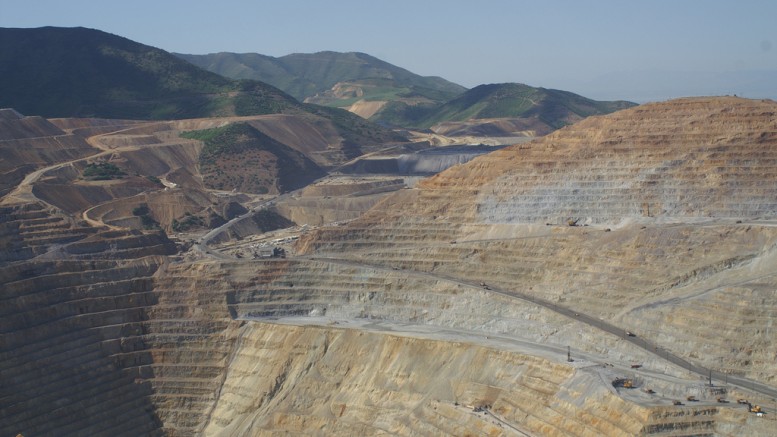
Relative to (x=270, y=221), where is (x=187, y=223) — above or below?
above

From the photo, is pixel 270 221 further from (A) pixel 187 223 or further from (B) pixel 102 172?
(B) pixel 102 172

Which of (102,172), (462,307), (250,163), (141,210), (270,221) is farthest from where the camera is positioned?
(250,163)

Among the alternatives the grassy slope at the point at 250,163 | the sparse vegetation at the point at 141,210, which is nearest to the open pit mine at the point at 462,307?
the sparse vegetation at the point at 141,210

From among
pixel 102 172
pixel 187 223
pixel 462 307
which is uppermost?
pixel 102 172

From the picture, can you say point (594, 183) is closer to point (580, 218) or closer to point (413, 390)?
point (580, 218)

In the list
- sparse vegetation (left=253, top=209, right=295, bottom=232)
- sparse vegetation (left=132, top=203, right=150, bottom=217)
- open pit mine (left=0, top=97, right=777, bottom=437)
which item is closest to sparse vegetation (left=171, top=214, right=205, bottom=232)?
sparse vegetation (left=132, top=203, right=150, bottom=217)

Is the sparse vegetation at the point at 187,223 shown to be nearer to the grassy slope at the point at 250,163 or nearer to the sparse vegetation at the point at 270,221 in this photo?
the sparse vegetation at the point at 270,221

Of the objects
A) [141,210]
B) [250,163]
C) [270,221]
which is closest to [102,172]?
[141,210]

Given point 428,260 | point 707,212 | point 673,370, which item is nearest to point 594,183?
point 707,212

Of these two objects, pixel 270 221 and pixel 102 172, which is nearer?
pixel 270 221

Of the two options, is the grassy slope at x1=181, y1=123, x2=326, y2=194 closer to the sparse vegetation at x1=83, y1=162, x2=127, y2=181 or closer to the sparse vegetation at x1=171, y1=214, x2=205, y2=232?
the sparse vegetation at x1=83, y1=162, x2=127, y2=181
